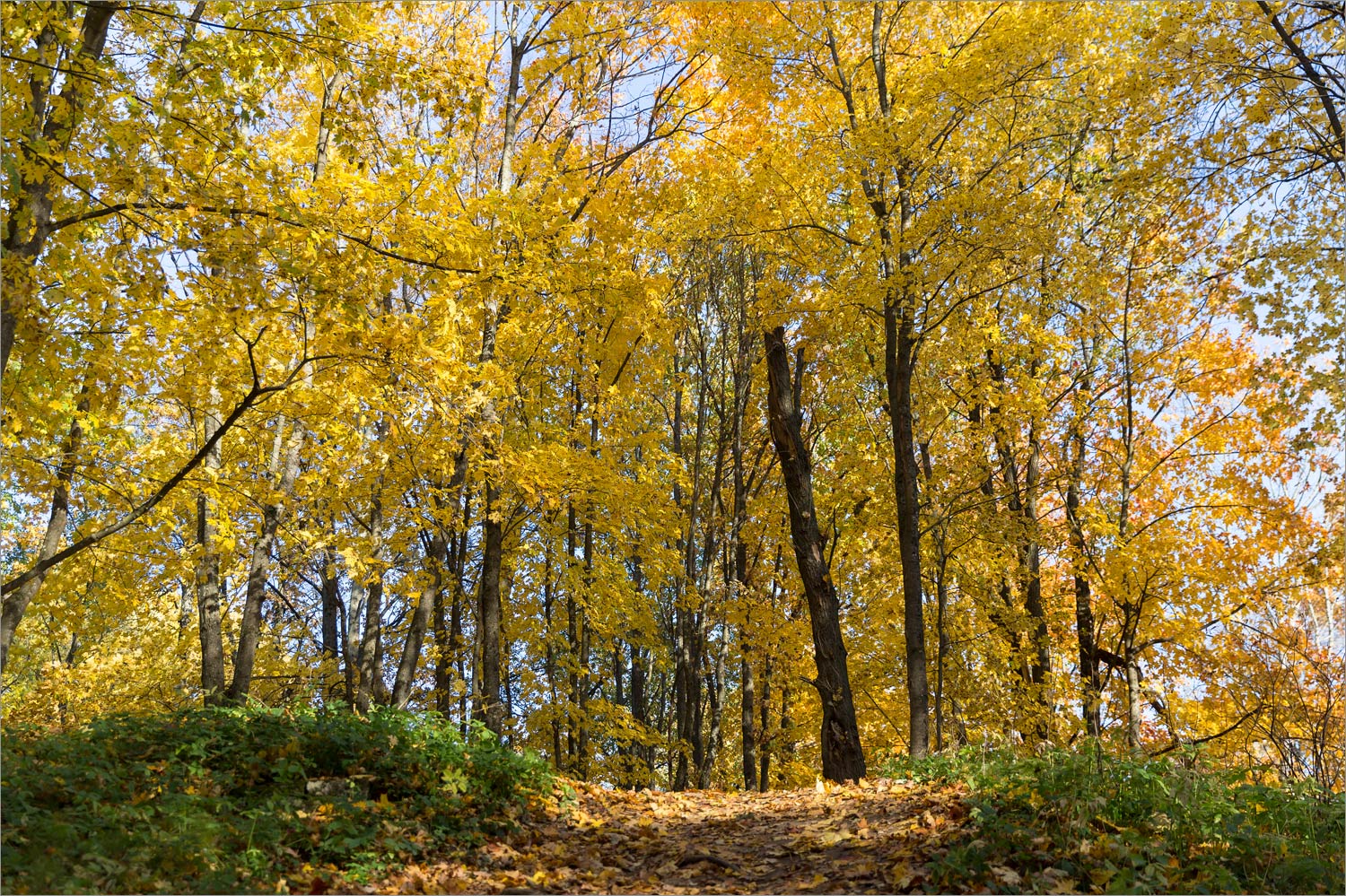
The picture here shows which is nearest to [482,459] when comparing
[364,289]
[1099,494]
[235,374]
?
[235,374]

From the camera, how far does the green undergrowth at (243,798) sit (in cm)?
377

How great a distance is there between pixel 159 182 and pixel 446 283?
1.84m

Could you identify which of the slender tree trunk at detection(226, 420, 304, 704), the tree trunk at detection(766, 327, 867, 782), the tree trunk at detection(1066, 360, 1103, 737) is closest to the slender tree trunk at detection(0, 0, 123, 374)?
the slender tree trunk at detection(226, 420, 304, 704)

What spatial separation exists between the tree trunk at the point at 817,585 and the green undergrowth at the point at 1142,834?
473 centimetres

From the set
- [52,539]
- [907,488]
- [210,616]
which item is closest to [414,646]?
[210,616]

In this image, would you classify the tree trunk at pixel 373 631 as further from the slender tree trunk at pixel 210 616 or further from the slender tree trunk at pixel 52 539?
the slender tree trunk at pixel 52 539

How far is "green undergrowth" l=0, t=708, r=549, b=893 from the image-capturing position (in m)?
3.77

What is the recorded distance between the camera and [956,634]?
42.4 feet

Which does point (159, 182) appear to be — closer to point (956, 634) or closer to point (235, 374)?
point (235, 374)

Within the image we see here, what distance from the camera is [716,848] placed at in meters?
5.67

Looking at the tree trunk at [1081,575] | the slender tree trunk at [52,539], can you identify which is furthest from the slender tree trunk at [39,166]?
Answer: the tree trunk at [1081,575]

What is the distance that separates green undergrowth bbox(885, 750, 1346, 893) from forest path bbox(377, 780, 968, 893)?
342mm

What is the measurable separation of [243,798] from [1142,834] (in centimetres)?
481

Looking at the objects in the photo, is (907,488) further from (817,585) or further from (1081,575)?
(1081,575)
